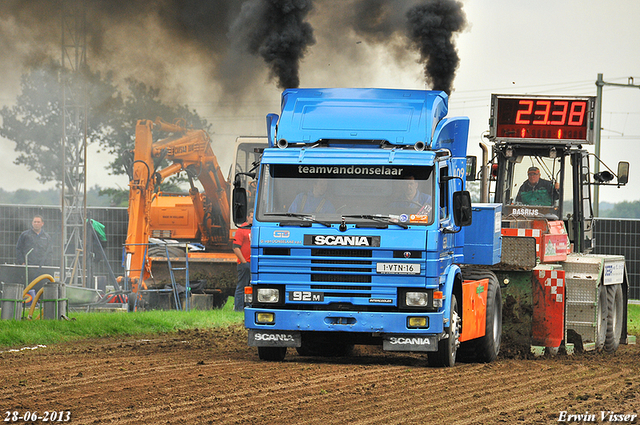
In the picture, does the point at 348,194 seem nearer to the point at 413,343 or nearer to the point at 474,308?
the point at 413,343

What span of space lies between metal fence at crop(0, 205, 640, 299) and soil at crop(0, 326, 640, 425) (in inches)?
715

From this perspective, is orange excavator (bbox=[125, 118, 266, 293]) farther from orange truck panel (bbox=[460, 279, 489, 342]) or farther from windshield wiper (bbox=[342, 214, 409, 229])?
windshield wiper (bbox=[342, 214, 409, 229])

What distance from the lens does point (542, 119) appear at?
1689 centimetres

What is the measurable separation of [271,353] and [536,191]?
21.2 feet

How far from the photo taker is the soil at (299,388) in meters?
8.84

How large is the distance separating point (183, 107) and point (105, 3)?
8072 mm

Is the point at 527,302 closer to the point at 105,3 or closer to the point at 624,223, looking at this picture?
the point at 105,3

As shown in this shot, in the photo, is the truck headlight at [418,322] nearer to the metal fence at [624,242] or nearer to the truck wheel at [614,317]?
the truck wheel at [614,317]

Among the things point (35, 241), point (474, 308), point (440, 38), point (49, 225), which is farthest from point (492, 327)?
point (49, 225)

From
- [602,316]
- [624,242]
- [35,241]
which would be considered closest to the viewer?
[602,316]

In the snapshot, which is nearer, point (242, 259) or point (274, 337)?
point (274, 337)

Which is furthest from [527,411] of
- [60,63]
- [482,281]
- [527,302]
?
[60,63]

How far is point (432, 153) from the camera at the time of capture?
12.1 meters

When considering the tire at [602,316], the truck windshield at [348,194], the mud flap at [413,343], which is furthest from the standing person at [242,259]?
the mud flap at [413,343]
